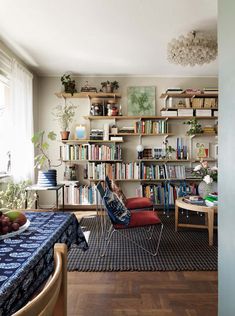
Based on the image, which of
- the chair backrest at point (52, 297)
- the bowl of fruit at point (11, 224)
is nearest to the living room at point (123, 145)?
the bowl of fruit at point (11, 224)

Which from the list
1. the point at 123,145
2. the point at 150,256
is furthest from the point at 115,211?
the point at 123,145

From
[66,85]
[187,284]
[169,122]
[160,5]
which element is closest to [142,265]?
[187,284]

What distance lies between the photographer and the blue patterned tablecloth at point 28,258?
83 centimetres

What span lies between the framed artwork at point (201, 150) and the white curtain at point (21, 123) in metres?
3.11

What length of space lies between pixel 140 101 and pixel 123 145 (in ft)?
3.02

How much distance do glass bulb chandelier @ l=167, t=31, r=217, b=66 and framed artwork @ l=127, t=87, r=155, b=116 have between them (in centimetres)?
179

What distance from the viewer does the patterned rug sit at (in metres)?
2.52

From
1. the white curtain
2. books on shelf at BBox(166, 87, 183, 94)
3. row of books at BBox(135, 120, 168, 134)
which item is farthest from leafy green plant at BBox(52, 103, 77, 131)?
books on shelf at BBox(166, 87, 183, 94)

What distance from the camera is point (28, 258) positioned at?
1.02m

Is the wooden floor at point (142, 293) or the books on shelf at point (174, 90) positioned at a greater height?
the books on shelf at point (174, 90)

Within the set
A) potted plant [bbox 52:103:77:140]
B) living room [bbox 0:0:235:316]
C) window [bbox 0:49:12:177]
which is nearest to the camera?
living room [bbox 0:0:235:316]

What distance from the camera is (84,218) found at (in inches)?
169

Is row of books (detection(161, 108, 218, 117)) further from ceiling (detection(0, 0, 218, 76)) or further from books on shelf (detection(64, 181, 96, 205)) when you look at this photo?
books on shelf (detection(64, 181, 96, 205))

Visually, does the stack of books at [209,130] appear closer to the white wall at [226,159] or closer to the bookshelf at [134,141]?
the bookshelf at [134,141]
